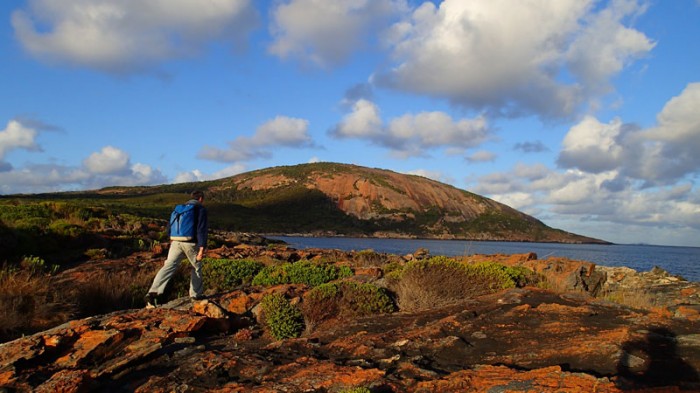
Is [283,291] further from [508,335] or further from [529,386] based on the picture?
[529,386]

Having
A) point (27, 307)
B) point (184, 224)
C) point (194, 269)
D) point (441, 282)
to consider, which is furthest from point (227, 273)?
point (441, 282)

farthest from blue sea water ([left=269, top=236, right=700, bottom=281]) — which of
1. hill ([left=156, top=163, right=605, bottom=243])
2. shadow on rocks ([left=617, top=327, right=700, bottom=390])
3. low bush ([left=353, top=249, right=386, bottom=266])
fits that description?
hill ([left=156, top=163, right=605, bottom=243])

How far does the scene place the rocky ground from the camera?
467 cm

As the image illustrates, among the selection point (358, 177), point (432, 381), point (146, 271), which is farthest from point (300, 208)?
point (432, 381)

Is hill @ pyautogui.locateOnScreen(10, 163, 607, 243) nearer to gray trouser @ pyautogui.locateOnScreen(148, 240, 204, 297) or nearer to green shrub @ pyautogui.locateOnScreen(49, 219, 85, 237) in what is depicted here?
green shrub @ pyautogui.locateOnScreen(49, 219, 85, 237)

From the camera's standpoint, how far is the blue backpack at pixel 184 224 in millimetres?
9234

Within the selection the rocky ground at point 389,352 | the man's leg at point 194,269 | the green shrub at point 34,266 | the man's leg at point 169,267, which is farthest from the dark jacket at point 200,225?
the green shrub at point 34,266

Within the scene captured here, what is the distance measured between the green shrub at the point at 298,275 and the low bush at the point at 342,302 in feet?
9.37

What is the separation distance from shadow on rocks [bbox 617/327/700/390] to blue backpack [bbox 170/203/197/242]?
24.6ft

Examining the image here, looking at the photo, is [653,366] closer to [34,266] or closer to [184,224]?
[184,224]

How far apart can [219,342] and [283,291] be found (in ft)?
7.74

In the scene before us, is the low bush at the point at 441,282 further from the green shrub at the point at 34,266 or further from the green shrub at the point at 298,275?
the green shrub at the point at 34,266

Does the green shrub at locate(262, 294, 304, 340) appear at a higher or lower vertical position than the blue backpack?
lower

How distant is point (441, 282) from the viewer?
10.2 metres
